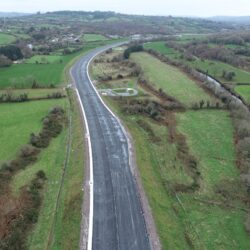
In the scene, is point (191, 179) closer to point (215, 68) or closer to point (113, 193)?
point (113, 193)

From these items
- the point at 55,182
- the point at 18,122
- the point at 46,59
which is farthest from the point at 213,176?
the point at 46,59

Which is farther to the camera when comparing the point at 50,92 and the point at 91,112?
the point at 50,92

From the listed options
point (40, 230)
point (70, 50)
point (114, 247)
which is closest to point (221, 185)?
point (114, 247)

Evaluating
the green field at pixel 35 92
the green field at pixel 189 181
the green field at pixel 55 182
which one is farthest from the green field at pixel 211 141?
the green field at pixel 35 92

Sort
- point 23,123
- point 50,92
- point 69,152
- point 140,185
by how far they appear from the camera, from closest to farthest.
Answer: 1. point 140,185
2. point 69,152
3. point 23,123
4. point 50,92

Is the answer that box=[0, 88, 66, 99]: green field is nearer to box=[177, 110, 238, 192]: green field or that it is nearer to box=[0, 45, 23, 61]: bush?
box=[177, 110, 238, 192]: green field

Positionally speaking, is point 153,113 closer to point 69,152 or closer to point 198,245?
point 69,152
